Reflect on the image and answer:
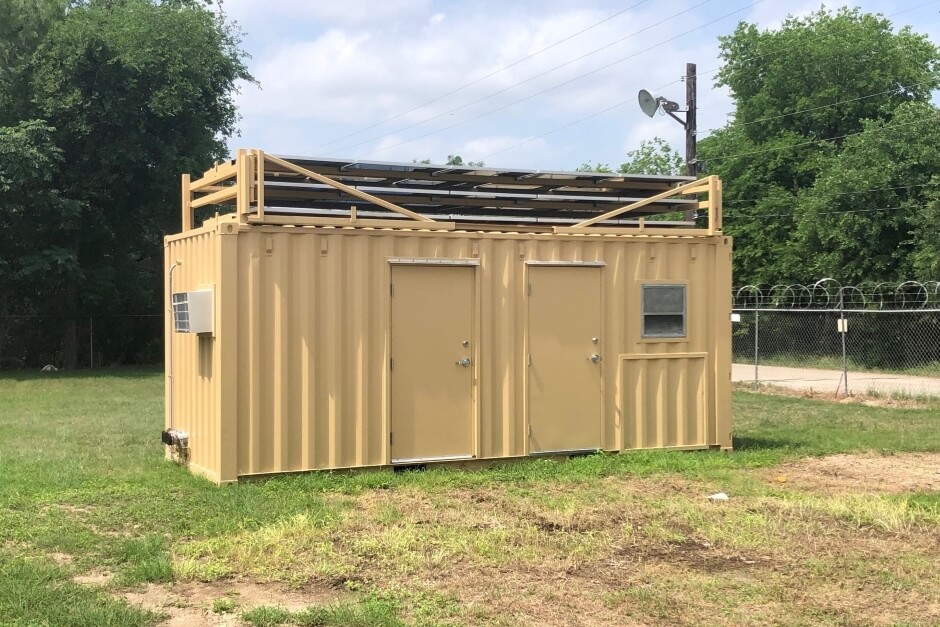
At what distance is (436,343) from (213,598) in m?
4.36

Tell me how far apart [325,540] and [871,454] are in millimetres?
6827

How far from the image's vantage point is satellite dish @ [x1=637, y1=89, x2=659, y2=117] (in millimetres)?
21797

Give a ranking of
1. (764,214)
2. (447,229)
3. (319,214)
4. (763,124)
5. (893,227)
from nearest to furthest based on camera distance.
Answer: (447,229)
(319,214)
(893,227)
(764,214)
(763,124)

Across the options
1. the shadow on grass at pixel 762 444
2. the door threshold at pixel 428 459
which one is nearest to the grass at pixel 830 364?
the shadow on grass at pixel 762 444

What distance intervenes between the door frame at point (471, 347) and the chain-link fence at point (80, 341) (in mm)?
20076

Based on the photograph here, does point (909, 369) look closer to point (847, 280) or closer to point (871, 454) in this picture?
point (847, 280)

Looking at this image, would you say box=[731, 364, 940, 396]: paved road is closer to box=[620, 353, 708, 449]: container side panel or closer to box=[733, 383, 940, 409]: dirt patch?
box=[733, 383, 940, 409]: dirt patch

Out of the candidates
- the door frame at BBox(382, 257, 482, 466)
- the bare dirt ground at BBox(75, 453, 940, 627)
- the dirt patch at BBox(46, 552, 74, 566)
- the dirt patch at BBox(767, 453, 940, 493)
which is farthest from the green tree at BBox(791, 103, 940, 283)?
the dirt patch at BBox(46, 552, 74, 566)

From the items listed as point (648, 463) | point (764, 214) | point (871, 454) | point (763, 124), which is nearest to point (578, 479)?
point (648, 463)

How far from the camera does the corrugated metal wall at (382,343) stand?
28.2 ft

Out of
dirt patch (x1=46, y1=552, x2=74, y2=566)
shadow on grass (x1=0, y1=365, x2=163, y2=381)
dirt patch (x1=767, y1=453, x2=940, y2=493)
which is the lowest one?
dirt patch (x1=767, y1=453, x2=940, y2=493)

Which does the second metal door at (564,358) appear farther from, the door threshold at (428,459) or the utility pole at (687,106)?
the utility pole at (687,106)

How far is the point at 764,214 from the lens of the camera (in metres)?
34.3

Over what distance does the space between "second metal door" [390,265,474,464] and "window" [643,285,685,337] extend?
202 cm
